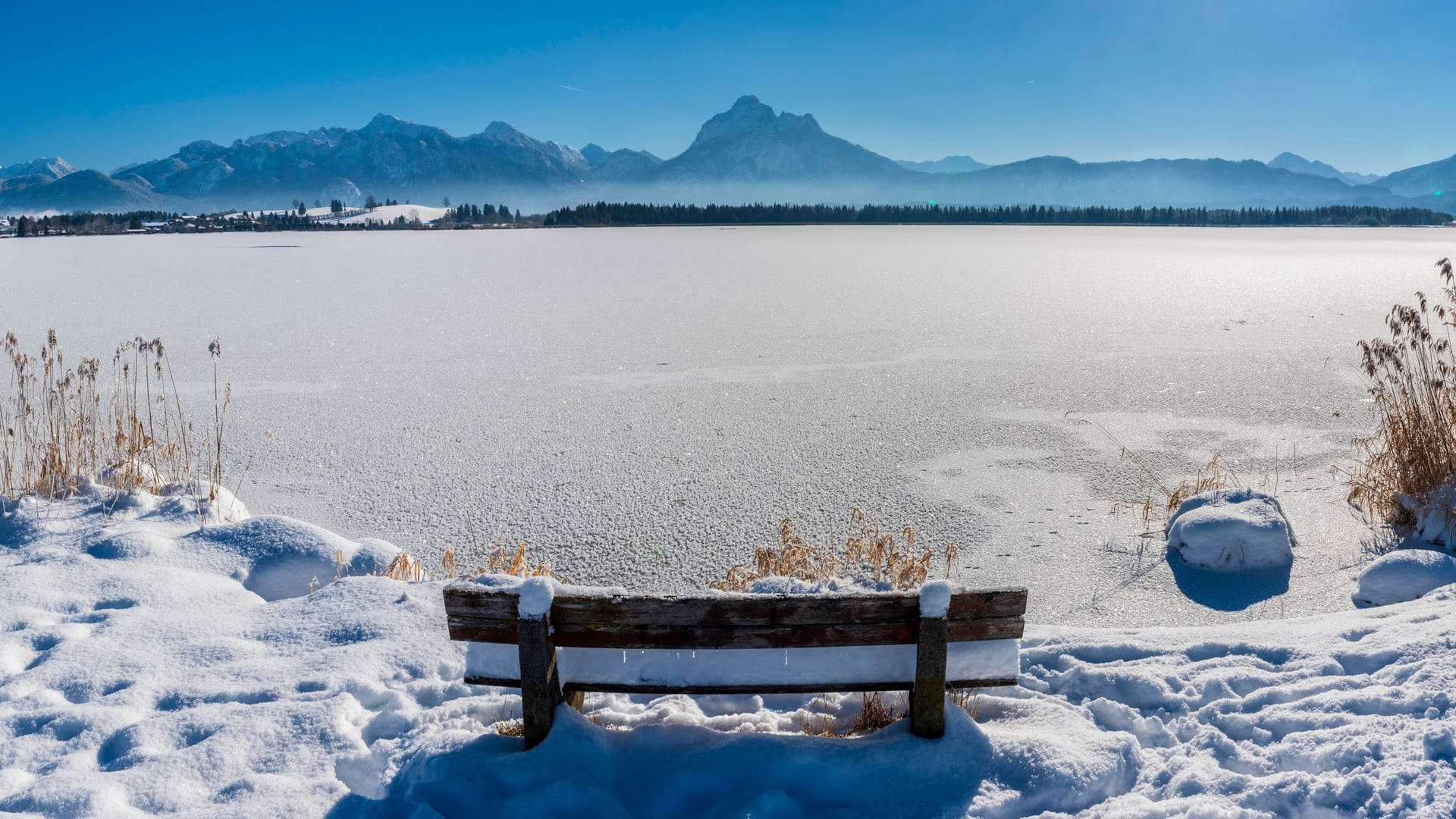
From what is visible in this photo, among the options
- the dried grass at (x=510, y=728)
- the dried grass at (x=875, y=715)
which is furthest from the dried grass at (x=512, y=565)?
the dried grass at (x=875, y=715)

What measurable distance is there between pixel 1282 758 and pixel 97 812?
3.88 metres

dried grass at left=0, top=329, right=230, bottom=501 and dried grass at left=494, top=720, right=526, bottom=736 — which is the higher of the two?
dried grass at left=0, top=329, right=230, bottom=501

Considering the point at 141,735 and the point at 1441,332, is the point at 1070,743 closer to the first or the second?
the point at 141,735

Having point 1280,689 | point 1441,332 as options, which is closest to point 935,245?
point 1441,332

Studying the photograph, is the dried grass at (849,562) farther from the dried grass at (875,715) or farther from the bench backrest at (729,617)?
the bench backrest at (729,617)

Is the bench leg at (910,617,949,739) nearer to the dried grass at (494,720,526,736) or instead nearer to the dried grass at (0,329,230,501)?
the dried grass at (494,720,526,736)

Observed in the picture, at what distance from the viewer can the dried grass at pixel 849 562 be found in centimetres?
508

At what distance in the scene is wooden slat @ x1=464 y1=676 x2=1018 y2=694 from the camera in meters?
3.00

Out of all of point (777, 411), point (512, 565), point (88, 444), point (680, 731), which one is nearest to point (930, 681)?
point (680, 731)

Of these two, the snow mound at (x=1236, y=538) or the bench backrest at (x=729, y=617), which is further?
the snow mound at (x=1236, y=538)

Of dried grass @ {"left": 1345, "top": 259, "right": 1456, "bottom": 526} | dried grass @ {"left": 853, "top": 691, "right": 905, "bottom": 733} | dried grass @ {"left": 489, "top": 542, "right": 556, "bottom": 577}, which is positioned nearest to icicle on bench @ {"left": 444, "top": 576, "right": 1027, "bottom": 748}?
dried grass @ {"left": 853, "top": 691, "right": 905, "bottom": 733}

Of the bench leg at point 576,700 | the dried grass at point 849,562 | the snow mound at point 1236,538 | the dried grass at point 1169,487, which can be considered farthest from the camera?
the dried grass at point 1169,487

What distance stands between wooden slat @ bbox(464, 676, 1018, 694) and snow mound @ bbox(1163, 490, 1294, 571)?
3053 millimetres

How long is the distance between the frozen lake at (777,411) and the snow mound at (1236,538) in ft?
0.53
